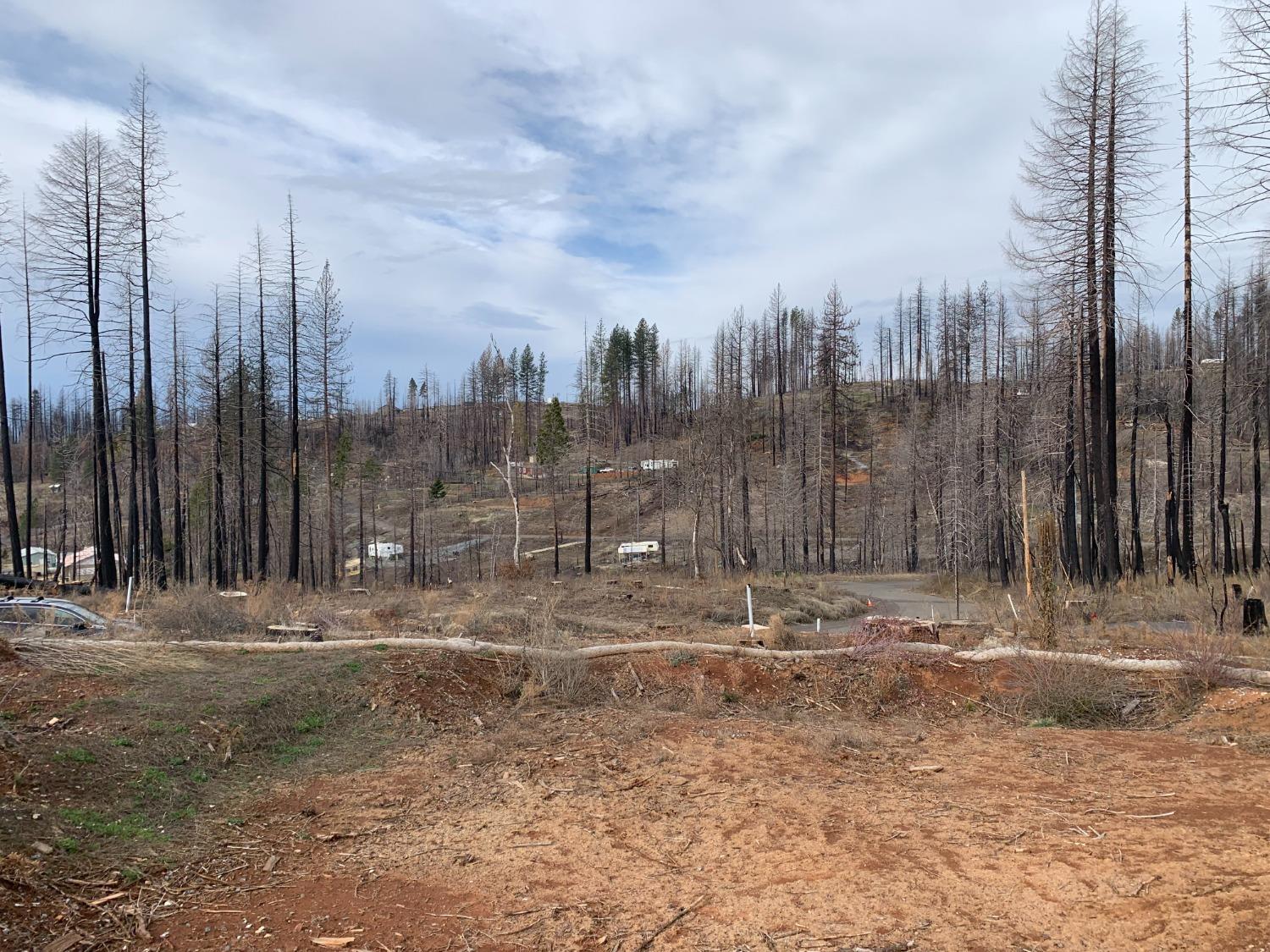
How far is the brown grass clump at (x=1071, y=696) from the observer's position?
9289 mm

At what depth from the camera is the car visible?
12016 mm

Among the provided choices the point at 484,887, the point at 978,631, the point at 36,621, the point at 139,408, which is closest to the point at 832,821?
the point at 484,887

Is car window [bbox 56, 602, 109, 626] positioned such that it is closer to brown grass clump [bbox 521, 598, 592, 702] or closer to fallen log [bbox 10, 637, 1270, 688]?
fallen log [bbox 10, 637, 1270, 688]

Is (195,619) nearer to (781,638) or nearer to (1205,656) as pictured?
(781,638)

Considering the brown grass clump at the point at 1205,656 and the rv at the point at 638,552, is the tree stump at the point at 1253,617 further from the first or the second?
the rv at the point at 638,552

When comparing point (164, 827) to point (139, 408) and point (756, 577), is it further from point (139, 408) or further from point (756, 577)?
point (139, 408)

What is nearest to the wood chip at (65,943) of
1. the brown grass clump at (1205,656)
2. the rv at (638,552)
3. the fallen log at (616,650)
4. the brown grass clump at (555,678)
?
the fallen log at (616,650)

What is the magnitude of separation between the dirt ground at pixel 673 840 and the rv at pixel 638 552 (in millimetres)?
38840

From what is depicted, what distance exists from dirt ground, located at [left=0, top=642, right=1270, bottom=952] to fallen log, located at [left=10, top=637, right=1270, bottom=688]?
3.34ft

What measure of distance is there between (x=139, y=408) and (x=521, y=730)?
30.6 meters

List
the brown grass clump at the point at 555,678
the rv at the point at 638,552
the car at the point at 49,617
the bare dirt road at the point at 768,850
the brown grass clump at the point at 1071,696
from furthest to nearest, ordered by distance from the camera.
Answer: the rv at the point at 638,552 → the car at the point at 49,617 → the brown grass clump at the point at 555,678 → the brown grass clump at the point at 1071,696 → the bare dirt road at the point at 768,850

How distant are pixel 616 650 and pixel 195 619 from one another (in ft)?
24.6

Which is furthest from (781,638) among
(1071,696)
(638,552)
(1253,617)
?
(638,552)

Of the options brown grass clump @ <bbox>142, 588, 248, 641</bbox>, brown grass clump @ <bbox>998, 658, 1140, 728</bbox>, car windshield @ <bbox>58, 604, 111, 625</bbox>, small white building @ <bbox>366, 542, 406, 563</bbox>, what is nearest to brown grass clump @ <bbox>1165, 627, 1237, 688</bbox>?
brown grass clump @ <bbox>998, 658, 1140, 728</bbox>
